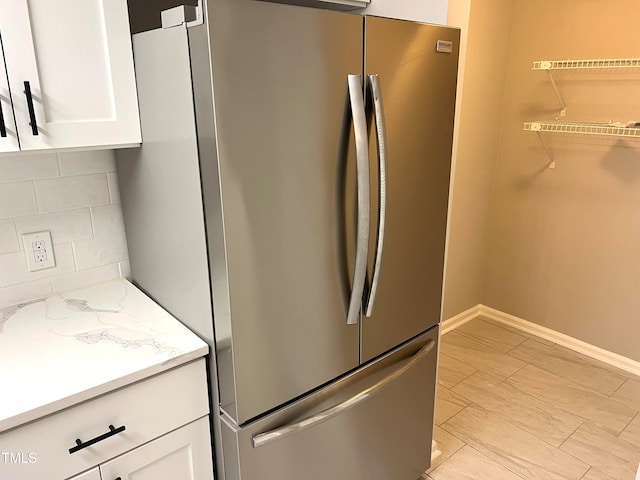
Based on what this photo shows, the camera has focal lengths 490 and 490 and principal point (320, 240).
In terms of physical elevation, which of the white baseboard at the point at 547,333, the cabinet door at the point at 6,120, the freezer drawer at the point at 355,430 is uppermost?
the cabinet door at the point at 6,120

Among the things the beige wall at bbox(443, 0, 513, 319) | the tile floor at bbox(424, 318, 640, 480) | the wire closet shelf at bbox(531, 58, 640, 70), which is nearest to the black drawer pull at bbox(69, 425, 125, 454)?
the tile floor at bbox(424, 318, 640, 480)

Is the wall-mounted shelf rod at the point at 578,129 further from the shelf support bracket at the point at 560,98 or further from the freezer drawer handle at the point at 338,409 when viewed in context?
the freezer drawer handle at the point at 338,409

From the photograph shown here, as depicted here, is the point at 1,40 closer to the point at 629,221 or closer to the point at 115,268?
the point at 115,268

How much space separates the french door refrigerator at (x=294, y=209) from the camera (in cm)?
110

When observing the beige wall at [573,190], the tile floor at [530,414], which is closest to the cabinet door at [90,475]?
the tile floor at [530,414]

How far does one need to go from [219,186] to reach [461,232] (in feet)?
7.86

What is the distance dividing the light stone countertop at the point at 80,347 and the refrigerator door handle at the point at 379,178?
0.51m

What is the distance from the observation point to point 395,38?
4.33ft

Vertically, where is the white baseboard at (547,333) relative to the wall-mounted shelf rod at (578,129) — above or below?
below

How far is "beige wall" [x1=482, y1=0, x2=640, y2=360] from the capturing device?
263cm

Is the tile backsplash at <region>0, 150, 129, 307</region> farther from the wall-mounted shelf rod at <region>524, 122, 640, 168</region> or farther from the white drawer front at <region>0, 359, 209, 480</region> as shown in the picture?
the wall-mounted shelf rod at <region>524, 122, 640, 168</region>

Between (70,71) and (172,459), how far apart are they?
3.51ft

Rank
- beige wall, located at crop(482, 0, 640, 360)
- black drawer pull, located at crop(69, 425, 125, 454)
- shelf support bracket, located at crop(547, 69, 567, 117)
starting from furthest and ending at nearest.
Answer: shelf support bracket, located at crop(547, 69, 567, 117) < beige wall, located at crop(482, 0, 640, 360) < black drawer pull, located at crop(69, 425, 125, 454)

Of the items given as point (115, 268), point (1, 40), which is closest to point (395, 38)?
point (1, 40)
